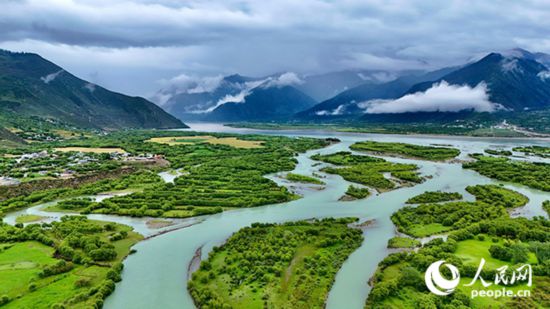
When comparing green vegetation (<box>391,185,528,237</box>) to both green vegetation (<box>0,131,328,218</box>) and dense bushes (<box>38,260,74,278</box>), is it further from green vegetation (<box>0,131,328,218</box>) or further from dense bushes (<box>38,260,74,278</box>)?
dense bushes (<box>38,260,74,278</box>)

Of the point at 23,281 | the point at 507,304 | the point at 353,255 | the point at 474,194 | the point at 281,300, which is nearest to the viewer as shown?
the point at 507,304

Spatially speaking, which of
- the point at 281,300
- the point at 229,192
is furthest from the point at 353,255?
the point at 229,192

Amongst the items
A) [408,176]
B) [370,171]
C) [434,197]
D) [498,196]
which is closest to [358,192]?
[434,197]

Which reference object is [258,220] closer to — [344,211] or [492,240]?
[344,211]

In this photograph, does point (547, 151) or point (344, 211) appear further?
point (547, 151)

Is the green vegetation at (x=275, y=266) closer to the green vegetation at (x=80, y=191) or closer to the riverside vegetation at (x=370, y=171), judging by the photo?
the riverside vegetation at (x=370, y=171)

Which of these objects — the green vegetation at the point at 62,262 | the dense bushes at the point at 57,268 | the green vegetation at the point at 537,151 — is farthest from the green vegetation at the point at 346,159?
the dense bushes at the point at 57,268
